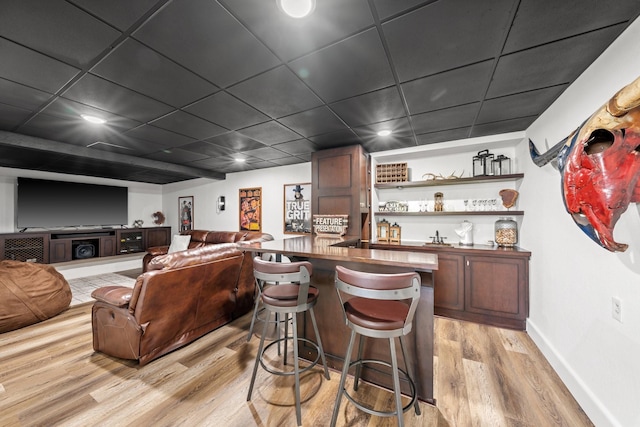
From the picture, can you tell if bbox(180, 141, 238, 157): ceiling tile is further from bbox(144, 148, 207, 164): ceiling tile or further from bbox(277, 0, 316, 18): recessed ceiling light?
bbox(277, 0, 316, 18): recessed ceiling light

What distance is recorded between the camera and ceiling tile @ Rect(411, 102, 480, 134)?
8.14 feet

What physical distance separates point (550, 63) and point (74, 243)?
26.3 ft

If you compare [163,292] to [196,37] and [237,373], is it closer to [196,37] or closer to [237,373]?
[237,373]

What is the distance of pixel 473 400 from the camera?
5.81 ft

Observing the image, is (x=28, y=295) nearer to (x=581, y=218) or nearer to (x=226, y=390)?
(x=226, y=390)

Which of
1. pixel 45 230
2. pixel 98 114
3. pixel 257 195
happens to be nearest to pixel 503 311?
pixel 257 195

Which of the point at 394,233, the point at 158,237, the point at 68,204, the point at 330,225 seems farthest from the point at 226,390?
the point at 158,237

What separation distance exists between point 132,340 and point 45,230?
16.3 ft

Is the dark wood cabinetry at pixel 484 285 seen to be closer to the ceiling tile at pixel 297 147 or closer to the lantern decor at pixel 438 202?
the lantern decor at pixel 438 202

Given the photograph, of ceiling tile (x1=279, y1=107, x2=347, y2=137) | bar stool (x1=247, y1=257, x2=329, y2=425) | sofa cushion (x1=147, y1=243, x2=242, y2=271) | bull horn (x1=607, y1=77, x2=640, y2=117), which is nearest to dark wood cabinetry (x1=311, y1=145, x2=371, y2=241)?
ceiling tile (x1=279, y1=107, x2=347, y2=137)

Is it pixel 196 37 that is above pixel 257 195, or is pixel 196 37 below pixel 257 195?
above

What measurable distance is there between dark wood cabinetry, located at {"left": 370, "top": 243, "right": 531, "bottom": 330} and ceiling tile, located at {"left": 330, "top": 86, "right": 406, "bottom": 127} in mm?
1816

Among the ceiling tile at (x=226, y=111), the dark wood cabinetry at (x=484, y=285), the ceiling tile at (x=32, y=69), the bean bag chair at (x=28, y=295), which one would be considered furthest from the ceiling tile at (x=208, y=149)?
the dark wood cabinetry at (x=484, y=285)

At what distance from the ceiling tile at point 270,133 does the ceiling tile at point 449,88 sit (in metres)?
1.51
